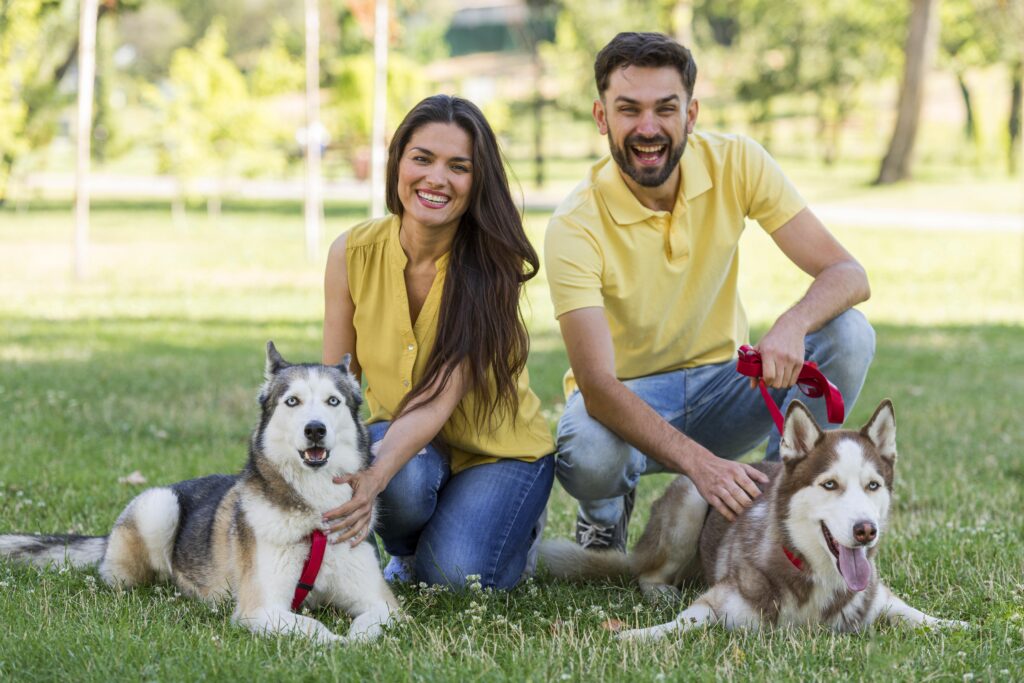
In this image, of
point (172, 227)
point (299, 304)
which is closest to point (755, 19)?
point (172, 227)

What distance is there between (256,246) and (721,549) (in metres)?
21.7

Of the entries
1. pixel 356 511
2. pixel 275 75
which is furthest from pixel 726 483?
pixel 275 75

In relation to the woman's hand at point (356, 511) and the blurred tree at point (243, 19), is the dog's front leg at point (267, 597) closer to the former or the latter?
the woman's hand at point (356, 511)

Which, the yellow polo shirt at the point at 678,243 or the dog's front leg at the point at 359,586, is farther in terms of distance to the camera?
the yellow polo shirt at the point at 678,243

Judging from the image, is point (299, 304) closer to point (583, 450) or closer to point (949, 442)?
point (949, 442)

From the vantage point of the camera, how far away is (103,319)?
44.3 ft

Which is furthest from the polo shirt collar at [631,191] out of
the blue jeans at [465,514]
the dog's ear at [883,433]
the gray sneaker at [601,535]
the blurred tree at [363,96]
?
the blurred tree at [363,96]

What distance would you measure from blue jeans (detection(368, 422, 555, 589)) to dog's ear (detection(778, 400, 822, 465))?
125 cm

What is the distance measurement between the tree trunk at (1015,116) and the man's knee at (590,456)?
3146 cm

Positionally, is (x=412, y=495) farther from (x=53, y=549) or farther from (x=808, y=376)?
(x=808, y=376)

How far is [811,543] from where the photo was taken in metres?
4.01

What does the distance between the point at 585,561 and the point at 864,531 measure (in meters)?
1.54

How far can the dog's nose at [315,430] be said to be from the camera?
13.1ft

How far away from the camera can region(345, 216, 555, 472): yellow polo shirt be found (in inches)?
187
